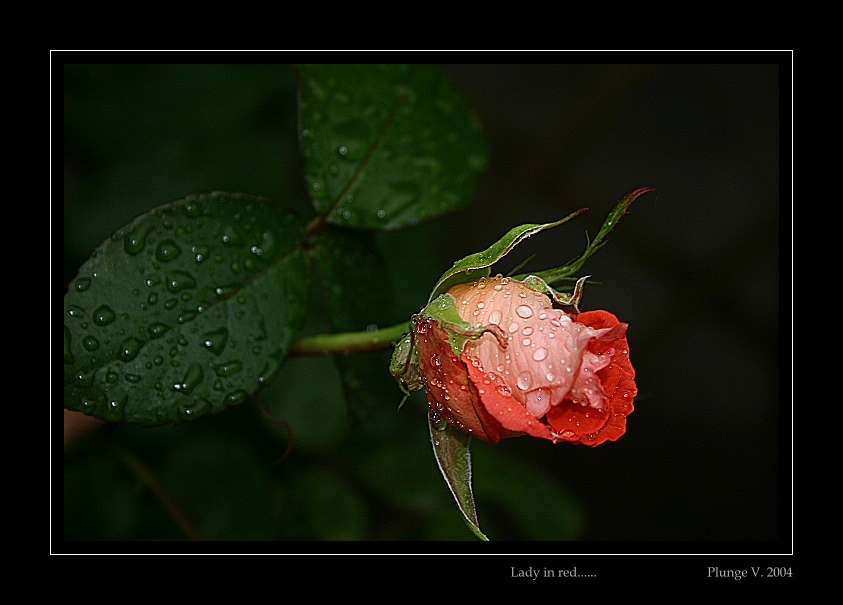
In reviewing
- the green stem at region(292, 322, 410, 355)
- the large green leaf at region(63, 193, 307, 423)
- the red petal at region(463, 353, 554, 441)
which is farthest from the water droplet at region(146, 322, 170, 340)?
the red petal at region(463, 353, 554, 441)

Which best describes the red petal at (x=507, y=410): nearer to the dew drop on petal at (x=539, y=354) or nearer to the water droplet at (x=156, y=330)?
the dew drop on petal at (x=539, y=354)

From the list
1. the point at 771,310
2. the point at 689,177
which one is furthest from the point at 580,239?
the point at 771,310

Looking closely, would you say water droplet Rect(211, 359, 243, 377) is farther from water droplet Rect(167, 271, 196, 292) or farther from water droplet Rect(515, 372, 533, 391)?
water droplet Rect(515, 372, 533, 391)

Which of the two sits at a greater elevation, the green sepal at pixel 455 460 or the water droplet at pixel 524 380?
the water droplet at pixel 524 380

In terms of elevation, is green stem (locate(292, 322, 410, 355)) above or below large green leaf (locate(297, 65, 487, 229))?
below

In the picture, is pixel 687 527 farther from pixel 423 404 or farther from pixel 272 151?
pixel 272 151

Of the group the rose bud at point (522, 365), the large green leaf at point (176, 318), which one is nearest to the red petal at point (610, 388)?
the rose bud at point (522, 365)

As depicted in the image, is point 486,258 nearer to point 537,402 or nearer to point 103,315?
point 537,402
